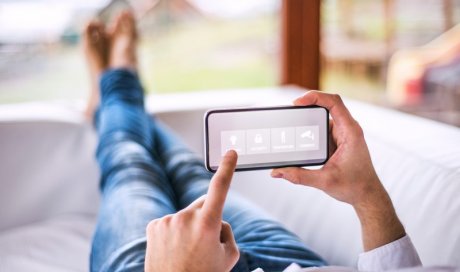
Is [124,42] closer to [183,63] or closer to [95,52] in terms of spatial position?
[95,52]

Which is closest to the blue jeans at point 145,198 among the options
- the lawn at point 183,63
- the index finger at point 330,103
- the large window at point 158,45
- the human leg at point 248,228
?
the human leg at point 248,228

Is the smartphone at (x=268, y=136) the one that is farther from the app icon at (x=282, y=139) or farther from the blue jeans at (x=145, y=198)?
the blue jeans at (x=145, y=198)

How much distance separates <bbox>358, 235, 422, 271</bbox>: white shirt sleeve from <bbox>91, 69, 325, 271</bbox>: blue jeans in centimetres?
12

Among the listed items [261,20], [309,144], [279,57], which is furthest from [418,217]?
[261,20]

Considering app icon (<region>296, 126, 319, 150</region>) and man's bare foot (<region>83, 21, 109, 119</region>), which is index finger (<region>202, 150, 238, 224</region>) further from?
man's bare foot (<region>83, 21, 109, 119</region>)

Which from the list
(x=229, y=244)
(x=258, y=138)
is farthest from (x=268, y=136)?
(x=229, y=244)

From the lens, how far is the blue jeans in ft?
2.23

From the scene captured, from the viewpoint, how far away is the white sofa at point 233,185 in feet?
2.37

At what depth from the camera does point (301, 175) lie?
0.55 metres

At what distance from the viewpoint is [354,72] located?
167 cm

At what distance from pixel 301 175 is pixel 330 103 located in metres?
0.08

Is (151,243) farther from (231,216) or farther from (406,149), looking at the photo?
(406,149)

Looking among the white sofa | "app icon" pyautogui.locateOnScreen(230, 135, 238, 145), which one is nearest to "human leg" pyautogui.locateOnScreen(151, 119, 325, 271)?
the white sofa

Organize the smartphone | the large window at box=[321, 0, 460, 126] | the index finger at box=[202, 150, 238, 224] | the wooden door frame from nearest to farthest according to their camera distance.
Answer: the index finger at box=[202, 150, 238, 224] < the smartphone < the wooden door frame < the large window at box=[321, 0, 460, 126]
